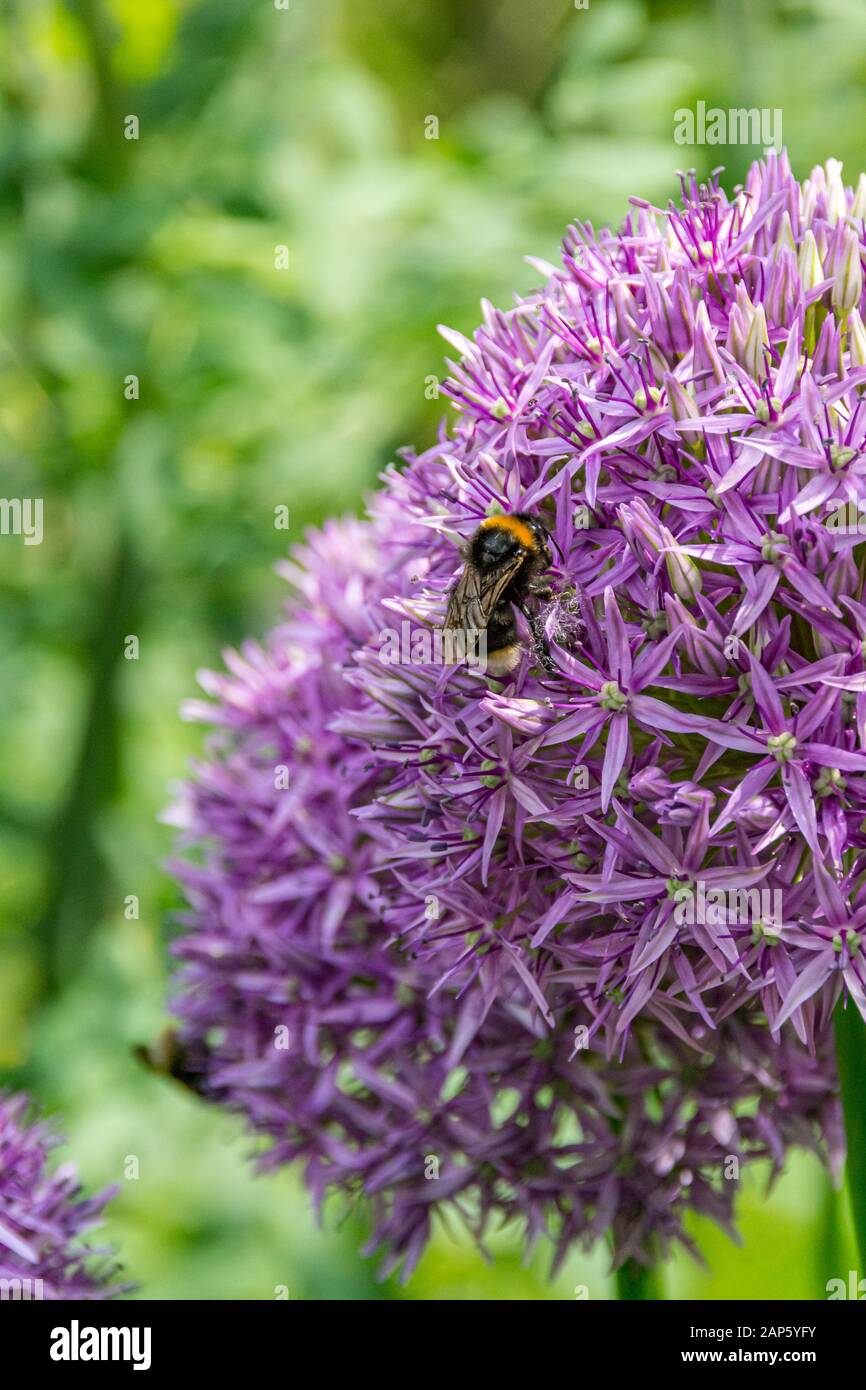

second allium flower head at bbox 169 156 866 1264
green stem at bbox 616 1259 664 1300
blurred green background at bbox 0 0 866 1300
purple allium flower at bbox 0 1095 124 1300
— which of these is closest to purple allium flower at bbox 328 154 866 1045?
second allium flower head at bbox 169 156 866 1264

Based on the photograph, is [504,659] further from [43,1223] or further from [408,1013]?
[43,1223]

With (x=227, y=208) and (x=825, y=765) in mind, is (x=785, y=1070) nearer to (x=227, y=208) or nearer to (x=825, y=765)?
(x=825, y=765)

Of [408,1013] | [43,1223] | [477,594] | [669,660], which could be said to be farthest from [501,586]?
[43,1223]

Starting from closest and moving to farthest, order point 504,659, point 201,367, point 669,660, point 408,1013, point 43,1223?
point 669,660, point 504,659, point 43,1223, point 408,1013, point 201,367

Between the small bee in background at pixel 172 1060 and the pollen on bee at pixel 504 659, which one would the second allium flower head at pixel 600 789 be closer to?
the pollen on bee at pixel 504 659

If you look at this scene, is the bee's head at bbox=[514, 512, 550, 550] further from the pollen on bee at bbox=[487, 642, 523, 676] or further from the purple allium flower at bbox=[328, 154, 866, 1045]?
the pollen on bee at bbox=[487, 642, 523, 676]
